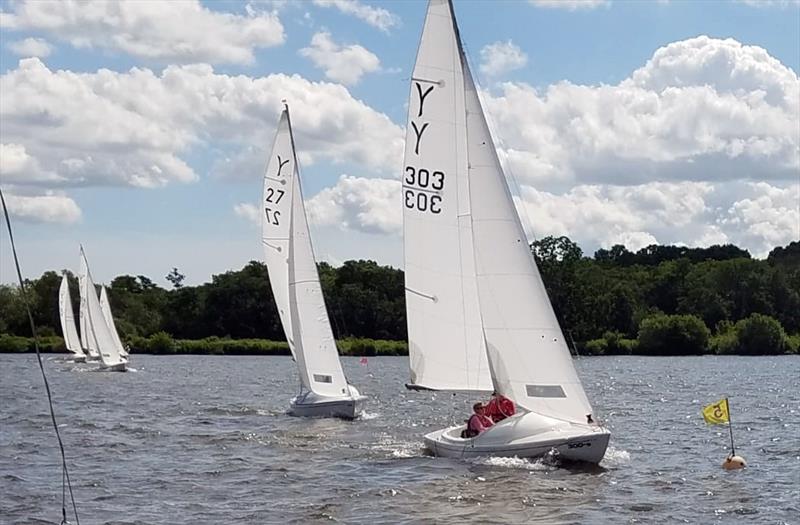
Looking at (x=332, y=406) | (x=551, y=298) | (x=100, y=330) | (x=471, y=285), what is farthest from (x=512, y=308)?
(x=551, y=298)

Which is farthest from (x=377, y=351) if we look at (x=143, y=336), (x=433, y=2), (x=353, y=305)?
(x=433, y=2)

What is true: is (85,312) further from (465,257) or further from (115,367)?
(465,257)

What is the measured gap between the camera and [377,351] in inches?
3848

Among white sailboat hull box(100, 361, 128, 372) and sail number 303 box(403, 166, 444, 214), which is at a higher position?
sail number 303 box(403, 166, 444, 214)

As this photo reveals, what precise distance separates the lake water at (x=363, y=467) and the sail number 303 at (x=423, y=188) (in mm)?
5118

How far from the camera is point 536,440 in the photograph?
72.8 ft

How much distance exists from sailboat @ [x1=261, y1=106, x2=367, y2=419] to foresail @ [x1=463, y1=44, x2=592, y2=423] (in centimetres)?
1079

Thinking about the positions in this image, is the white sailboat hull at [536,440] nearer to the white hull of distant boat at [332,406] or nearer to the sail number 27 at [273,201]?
the white hull of distant boat at [332,406]

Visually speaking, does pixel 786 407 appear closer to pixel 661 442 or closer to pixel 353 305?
pixel 661 442

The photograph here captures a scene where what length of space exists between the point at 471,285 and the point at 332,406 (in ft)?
31.8

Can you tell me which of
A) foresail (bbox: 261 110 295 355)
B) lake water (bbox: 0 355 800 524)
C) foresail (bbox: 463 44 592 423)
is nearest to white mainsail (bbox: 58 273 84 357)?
lake water (bbox: 0 355 800 524)

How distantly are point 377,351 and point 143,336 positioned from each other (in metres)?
28.5

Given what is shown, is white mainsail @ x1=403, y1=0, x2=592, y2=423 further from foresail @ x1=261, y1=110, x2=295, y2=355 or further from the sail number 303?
foresail @ x1=261, y1=110, x2=295, y2=355

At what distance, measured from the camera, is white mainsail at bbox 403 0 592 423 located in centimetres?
2250
